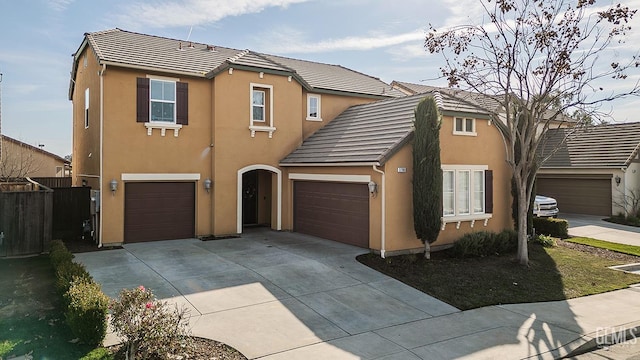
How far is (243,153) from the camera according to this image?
15.2 meters

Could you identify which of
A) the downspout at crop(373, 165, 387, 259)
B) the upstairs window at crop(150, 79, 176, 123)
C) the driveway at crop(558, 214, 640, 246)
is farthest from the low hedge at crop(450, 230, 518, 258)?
the upstairs window at crop(150, 79, 176, 123)

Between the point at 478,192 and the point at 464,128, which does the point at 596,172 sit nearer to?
the point at 478,192

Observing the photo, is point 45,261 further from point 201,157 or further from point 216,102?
point 216,102

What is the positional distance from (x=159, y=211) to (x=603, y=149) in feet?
74.7

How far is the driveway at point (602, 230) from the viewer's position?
1597cm

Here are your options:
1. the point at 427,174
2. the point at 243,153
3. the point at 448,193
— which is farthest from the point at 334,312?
the point at 243,153

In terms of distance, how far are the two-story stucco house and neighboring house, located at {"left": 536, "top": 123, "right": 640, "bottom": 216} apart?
9722mm

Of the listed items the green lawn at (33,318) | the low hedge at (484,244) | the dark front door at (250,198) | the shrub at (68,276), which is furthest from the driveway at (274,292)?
the dark front door at (250,198)

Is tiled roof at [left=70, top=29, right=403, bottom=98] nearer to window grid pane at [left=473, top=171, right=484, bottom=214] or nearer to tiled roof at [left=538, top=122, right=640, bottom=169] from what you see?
window grid pane at [left=473, top=171, right=484, bottom=214]

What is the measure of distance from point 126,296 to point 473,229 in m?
10.9

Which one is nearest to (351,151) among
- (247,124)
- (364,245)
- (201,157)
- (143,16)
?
(364,245)

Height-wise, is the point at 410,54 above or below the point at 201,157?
above

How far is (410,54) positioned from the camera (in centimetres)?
1362

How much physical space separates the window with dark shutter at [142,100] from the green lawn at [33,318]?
5.42 m
